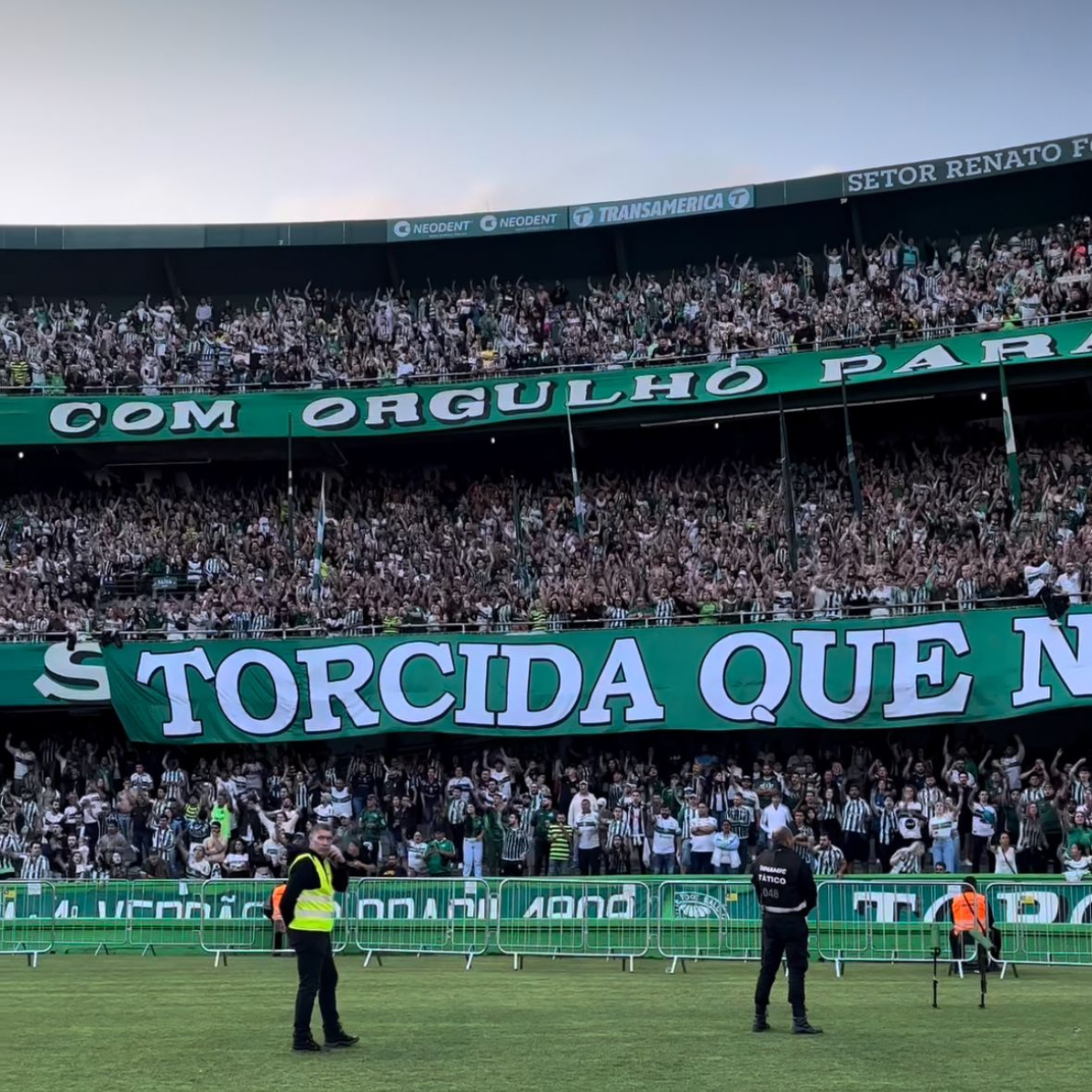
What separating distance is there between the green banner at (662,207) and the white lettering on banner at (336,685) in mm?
12999

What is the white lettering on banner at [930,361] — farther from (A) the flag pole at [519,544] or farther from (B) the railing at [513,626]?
(A) the flag pole at [519,544]

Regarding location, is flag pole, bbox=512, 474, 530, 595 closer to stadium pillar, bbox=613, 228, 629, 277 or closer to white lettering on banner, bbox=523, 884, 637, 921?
stadium pillar, bbox=613, 228, 629, 277

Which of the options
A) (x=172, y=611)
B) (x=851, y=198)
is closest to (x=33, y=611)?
(x=172, y=611)

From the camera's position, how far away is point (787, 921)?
1236 cm

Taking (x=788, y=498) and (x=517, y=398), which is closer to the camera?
(x=788, y=498)

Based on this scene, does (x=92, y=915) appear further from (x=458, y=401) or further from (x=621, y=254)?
(x=621, y=254)

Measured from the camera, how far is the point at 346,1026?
12.7 metres

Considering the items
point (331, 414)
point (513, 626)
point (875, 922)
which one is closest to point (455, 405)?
point (331, 414)

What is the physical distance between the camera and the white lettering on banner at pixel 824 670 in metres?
26.2

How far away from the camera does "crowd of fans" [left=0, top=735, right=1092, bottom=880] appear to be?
23703 millimetres

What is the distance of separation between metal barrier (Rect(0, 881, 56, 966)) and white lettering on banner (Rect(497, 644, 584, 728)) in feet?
29.0

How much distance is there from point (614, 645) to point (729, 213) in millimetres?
13948

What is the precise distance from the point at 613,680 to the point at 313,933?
16567 mm

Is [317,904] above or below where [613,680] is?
below
